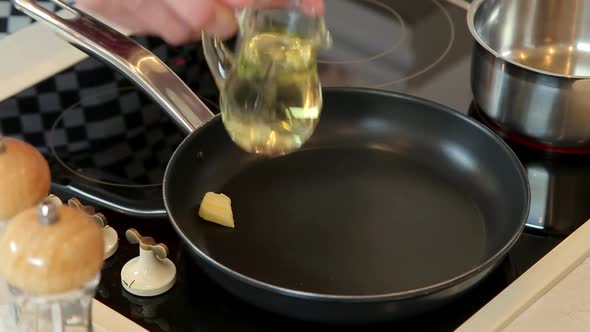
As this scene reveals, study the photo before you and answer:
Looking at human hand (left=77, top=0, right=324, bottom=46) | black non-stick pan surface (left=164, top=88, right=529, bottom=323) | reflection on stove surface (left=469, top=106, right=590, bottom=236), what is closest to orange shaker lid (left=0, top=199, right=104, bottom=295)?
black non-stick pan surface (left=164, top=88, right=529, bottom=323)

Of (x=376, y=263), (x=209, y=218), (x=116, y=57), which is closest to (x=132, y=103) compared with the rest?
(x=116, y=57)

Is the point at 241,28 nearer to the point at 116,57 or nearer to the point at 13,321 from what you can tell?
the point at 116,57

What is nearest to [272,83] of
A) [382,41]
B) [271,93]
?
[271,93]

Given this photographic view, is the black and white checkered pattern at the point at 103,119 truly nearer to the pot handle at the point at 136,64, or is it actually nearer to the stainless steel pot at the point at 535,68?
the pot handle at the point at 136,64

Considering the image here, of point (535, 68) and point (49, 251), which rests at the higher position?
point (49, 251)

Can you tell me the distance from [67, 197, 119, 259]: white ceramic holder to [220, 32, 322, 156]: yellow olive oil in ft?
0.43

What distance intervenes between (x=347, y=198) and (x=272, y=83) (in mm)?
182

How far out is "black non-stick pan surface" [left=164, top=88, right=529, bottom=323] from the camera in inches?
26.5

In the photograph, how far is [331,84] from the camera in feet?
3.29

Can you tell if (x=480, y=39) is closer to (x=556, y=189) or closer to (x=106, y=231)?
(x=556, y=189)

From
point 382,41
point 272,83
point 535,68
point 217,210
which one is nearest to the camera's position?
point 272,83

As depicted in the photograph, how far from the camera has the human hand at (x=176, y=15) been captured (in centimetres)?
73

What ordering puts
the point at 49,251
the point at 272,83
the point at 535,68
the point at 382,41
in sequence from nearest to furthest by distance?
the point at 49,251 → the point at 272,83 → the point at 535,68 → the point at 382,41

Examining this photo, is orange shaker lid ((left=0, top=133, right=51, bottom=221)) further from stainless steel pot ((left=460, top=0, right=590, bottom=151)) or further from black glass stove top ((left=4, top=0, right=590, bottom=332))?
stainless steel pot ((left=460, top=0, right=590, bottom=151))
